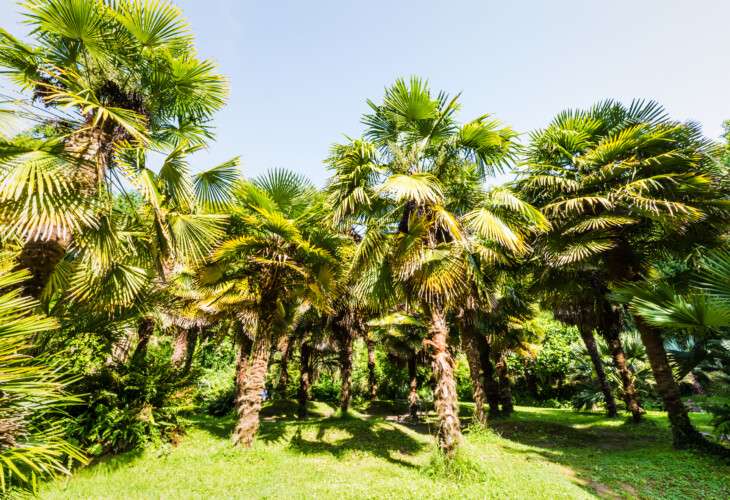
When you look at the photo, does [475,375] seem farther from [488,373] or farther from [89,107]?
[89,107]

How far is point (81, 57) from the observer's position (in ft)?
16.5

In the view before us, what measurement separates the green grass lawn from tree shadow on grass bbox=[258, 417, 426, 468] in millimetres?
32

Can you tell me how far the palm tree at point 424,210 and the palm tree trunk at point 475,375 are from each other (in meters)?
3.50

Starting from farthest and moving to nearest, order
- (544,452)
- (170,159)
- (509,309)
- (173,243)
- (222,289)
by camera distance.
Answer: (509,309) < (222,289) < (544,452) < (173,243) < (170,159)

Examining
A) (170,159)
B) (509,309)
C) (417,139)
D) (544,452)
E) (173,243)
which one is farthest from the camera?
(509,309)

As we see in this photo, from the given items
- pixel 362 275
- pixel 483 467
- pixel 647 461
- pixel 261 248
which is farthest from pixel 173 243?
pixel 647 461

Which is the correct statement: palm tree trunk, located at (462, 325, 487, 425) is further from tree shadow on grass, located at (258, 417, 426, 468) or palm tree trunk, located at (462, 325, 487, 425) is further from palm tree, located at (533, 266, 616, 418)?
palm tree, located at (533, 266, 616, 418)

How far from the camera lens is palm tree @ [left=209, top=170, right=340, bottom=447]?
8.09 meters

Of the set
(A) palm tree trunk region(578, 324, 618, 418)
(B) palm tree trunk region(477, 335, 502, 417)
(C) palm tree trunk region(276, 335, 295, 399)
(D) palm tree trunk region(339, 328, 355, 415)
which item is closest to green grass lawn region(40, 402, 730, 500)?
(A) palm tree trunk region(578, 324, 618, 418)

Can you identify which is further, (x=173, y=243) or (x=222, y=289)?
(x=222, y=289)

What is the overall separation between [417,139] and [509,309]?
23.9ft

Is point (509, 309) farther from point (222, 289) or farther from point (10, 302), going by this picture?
point (10, 302)

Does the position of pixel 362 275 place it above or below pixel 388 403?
above

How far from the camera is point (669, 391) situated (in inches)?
287
